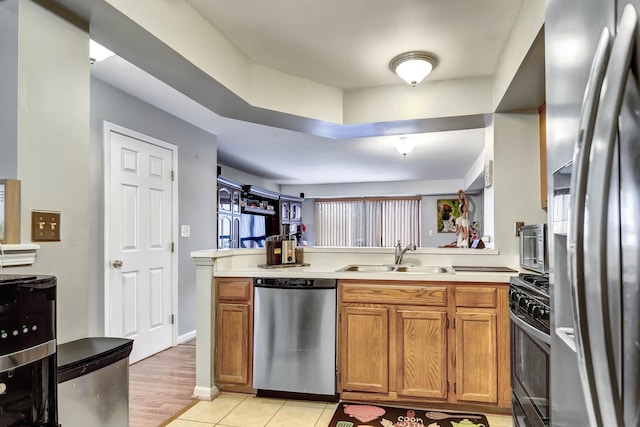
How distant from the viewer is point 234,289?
2.73 m

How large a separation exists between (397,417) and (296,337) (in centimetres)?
79

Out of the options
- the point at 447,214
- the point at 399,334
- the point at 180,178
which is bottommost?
the point at 399,334

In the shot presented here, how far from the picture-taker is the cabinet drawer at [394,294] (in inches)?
Result: 96.7

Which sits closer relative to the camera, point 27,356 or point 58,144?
point 27,356

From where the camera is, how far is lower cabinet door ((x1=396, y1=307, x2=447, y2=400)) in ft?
7.96

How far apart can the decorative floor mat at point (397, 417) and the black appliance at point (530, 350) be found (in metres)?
0.64

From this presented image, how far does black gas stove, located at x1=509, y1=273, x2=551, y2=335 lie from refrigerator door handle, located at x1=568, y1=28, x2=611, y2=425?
728mm

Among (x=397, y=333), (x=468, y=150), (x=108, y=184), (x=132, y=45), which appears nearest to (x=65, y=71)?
(x=132, y=45)

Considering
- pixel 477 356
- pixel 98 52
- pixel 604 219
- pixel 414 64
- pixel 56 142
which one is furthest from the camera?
pixel 414 64

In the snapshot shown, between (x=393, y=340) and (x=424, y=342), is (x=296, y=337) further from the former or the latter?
(x=424, y=342)

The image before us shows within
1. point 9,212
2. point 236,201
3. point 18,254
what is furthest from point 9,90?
point 236,201

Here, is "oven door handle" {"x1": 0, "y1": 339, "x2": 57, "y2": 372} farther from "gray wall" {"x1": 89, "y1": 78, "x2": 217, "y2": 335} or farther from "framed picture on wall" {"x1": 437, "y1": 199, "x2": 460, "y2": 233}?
"framed picture on wall" {"x1": 437, "y1": 199, "x2": 460, "y2": 233}

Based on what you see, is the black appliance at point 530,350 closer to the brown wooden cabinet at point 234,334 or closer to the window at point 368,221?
the brown wooden cabinet at point 234,334

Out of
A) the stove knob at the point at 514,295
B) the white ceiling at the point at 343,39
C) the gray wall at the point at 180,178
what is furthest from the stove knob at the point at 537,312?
the gray wall at the point at 180,178
